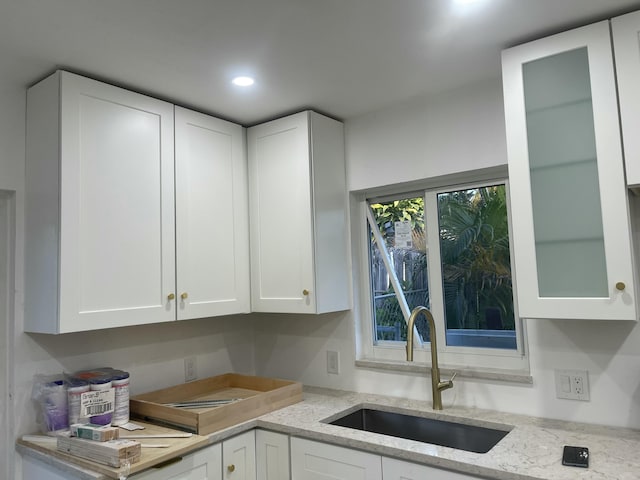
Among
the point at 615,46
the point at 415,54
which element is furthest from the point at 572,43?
the point at 415,54

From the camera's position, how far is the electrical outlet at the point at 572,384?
1943 millimetres

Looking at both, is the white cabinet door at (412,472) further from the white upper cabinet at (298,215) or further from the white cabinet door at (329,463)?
the white upper cabinet at (298,215)

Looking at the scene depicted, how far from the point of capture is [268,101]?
7.86ft

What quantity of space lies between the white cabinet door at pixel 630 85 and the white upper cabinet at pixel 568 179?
3 cm

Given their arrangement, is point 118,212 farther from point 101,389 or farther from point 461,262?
point 461,262

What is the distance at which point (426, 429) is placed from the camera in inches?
86.0

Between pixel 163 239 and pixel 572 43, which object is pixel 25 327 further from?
pixel 572 43

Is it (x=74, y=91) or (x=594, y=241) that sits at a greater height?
(x=74, y=91)

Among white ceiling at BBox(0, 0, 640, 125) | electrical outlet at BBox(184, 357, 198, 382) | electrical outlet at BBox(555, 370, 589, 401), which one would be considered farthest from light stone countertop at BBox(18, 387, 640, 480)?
white ceiling at BBox(0, 0, 640, 125)

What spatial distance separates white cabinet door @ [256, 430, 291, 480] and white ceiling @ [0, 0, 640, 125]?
5.18 ft

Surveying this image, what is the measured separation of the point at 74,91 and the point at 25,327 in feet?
3.28

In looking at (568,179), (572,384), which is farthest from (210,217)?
(572,384)

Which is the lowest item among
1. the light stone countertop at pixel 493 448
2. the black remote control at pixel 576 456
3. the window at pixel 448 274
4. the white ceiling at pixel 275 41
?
the light stone countertop at pixel 493 448

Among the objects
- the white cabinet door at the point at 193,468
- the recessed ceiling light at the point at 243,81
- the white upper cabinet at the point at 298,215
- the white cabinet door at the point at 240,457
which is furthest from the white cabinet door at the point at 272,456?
the recessed ceiling light at the point at 243,81
